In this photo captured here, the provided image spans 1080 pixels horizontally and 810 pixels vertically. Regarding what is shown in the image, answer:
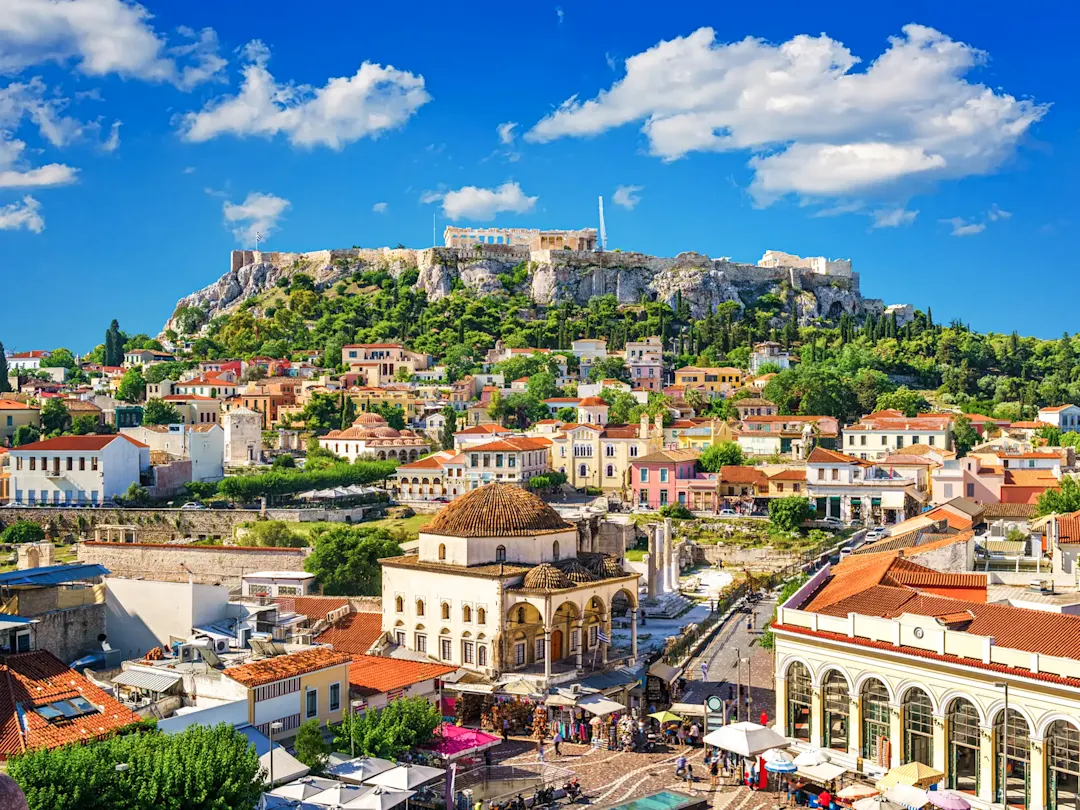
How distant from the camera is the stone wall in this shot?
184 ft

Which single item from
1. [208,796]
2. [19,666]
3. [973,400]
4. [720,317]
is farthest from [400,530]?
[720,317]

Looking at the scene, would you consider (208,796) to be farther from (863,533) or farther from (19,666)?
(863,533)

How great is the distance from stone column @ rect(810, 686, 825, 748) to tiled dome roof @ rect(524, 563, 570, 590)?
385 inches

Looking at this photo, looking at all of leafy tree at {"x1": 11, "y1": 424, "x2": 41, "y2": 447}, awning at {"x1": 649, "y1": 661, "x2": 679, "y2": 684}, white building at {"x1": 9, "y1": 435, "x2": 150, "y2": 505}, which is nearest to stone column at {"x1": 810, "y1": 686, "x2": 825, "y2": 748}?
awning at {"x1": 649, "y1": 661, "x2": 679, "y2": 684}

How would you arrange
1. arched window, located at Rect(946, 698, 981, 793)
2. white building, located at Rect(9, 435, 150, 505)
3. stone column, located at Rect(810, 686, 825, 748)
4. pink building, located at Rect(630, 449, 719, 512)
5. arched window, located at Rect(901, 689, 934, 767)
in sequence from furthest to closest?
white building, located at Rect(9, 435, 150, 505), pink building, located at Rect(630, 449, 719, 512), stone column, located at Rect(810, 686, 825, 748), arched window, located at Rect(901, 689, 934, 767), arched window, located at Rect(946, 698, 981, 793)

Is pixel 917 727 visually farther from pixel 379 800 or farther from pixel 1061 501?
pixel 1061 501

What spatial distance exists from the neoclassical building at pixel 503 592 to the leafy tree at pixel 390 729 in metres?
7.73

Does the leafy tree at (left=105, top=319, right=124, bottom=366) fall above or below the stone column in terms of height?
above

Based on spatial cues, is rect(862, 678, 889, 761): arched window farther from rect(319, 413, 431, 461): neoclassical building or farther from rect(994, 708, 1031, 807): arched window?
rect(319, 413, 431, 461): neoclassical building

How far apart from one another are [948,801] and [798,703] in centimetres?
566

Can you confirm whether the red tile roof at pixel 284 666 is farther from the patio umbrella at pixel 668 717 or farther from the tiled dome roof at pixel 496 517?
the tiled dome roof at pixel 496 517

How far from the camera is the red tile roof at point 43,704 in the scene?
71.3 ft

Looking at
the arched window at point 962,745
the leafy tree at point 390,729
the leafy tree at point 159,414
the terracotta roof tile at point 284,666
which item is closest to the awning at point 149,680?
the terracotta roof tile at point 284,666

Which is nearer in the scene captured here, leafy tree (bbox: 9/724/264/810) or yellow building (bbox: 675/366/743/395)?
leafy tree (bbox: 9/724/264/810)
